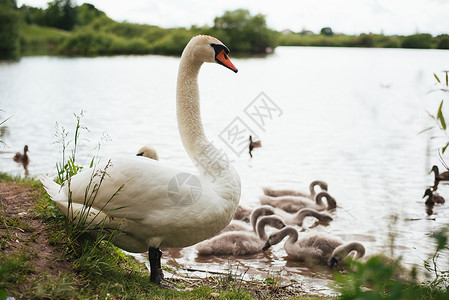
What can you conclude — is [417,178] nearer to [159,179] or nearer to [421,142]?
[421,142]

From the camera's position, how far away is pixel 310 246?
20.6ft

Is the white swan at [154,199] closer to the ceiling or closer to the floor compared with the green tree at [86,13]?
closer to the floor

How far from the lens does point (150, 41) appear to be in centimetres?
8381

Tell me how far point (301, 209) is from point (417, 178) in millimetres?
3708

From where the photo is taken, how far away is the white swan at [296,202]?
838 cm

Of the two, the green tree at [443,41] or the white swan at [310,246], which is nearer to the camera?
the green tree at [443,41]

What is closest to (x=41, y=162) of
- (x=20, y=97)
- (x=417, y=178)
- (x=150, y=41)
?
(x=417, y=178)

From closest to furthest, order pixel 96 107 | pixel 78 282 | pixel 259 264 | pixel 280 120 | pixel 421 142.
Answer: pixel 78 282 < pixel 259 264 < pixel 421 142 < pixel 280 120 < pixel 96 107

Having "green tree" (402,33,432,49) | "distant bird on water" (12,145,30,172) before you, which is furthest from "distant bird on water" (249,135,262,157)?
"green tree" (402,33,432,49)

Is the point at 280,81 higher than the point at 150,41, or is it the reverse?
the point at 150,41

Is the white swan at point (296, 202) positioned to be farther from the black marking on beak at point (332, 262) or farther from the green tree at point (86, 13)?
the green tree at point (86, 13)

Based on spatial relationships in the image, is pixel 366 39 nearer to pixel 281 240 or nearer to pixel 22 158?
pixel 281 240

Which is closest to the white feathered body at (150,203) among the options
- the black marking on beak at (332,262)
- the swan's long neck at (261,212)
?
the black marking on beak at (332,262)

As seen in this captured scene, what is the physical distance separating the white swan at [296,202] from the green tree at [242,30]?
69399 millimetres
